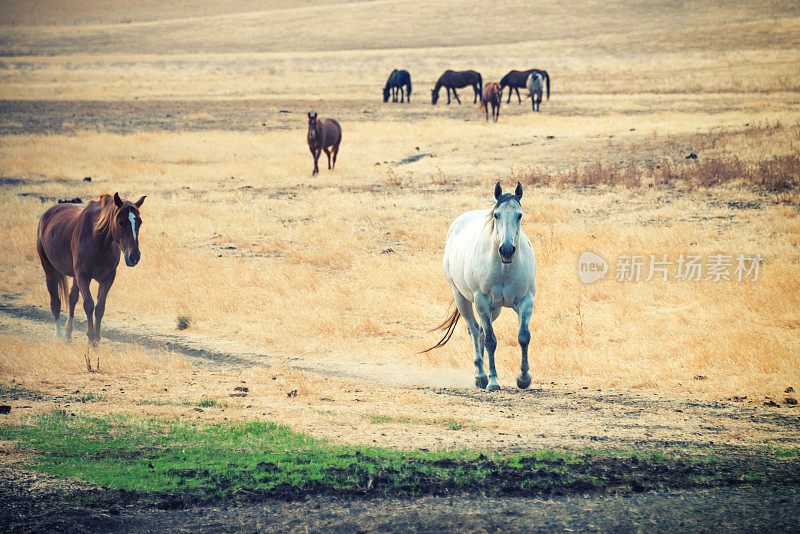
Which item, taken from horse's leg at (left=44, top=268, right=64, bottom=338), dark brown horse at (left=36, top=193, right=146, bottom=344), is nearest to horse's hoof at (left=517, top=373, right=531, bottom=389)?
dark brown horse at (left=36, top=193, right=146, bottom=344)

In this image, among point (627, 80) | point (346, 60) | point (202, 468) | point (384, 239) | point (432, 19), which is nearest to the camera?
point (202, 468)

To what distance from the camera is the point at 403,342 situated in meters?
11.3

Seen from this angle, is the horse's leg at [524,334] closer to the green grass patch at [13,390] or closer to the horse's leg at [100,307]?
the green grass patch at [13,390]

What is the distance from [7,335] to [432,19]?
8997cm

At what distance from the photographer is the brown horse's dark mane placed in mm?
10219

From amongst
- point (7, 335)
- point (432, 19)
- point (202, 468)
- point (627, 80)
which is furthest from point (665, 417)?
point (432, 19)

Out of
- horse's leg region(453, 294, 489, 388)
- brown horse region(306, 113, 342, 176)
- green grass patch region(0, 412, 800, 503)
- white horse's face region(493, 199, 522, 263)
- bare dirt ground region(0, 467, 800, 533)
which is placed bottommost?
bare dirt ground region(0, 467, 800, 533)

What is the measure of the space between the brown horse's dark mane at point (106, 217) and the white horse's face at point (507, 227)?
17.2 feet

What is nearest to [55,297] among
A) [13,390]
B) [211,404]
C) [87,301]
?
[87,301]

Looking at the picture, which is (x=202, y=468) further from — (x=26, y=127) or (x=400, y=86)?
(x=400, y=86)

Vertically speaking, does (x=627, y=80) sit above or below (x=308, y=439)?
above

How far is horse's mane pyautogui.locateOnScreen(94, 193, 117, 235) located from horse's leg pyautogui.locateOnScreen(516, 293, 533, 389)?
219 inches

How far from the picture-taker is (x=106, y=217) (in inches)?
408

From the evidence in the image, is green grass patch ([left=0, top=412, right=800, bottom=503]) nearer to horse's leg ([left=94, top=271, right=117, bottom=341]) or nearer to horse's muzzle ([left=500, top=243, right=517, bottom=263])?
horse's muzzle ([left=500, top=243, right=517, bottom=263])
